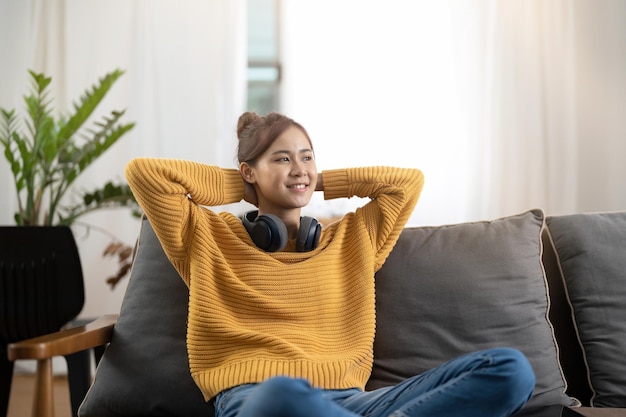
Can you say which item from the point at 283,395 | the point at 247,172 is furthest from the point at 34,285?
the point at 283,395

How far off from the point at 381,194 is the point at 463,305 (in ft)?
1.22

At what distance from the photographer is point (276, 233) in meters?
1.71

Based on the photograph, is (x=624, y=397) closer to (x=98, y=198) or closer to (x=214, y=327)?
(x=214, y=327)

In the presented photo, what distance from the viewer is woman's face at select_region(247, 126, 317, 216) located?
1.80m

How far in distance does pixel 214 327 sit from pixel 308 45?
8.14 ft

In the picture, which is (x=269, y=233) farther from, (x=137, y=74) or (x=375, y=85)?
(x=137, y=74)

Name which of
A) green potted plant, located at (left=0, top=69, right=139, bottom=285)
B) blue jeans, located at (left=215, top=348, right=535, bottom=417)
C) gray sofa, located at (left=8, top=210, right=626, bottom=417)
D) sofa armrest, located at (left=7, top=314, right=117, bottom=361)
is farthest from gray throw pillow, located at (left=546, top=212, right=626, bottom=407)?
green potted plant, located at (left=0, top=69, right=139, bottom=285)

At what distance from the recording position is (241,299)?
66.1 inches

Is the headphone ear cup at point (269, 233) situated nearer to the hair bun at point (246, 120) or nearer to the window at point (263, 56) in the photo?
the hair bun at point (246, 120)

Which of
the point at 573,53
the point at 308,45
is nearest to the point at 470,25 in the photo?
the point at 573,53

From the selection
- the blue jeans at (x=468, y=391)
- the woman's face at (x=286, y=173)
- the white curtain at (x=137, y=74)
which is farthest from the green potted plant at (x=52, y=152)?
the blue jeans at (x=468, y=391)

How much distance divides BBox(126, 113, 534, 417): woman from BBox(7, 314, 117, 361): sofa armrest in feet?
0.84

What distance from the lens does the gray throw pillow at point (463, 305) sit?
1724 millimetres

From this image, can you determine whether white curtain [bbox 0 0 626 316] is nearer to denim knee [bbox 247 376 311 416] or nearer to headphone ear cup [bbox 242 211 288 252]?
headphone ear cup [bbox 242 211 288 252]
